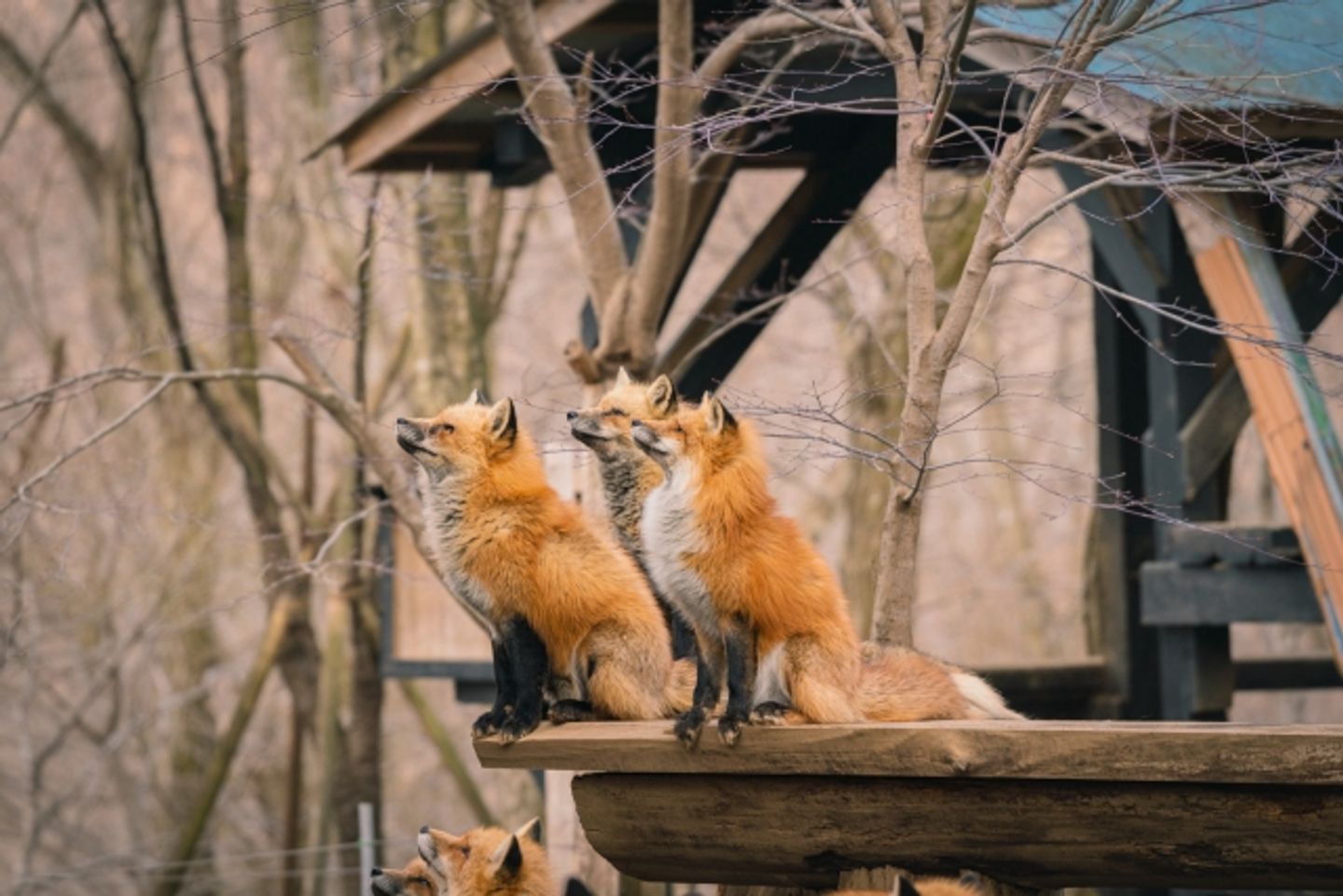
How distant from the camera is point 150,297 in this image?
14.5 m

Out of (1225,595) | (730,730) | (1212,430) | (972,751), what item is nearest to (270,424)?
(1212,430)

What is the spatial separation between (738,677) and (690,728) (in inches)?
6.9

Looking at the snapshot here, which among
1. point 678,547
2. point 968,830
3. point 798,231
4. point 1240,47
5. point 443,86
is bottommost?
point 968,830

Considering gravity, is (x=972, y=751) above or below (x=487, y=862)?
above

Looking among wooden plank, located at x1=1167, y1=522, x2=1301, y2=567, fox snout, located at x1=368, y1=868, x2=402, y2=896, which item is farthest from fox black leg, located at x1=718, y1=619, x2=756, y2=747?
wooden plank, located at x1=1167, y1=522, x2=1301, y2=567

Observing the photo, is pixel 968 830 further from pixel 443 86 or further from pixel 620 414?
pixel 443 86

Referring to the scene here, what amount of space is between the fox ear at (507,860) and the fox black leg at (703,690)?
2.90 ft

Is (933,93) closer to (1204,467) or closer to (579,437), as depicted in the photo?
(579,437)

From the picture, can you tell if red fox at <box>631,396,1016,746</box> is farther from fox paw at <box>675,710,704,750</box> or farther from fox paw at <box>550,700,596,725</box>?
fox paw at <box>550,700,596,725</box>

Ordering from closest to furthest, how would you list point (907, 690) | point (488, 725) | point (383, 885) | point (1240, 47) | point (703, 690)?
point (703, 690), point (907, 690), point (488, 725), point (383, 885), point (1240, 47)

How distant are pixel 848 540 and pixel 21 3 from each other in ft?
30.4

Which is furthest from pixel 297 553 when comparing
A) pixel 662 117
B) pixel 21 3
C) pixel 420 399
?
pixel 21 3

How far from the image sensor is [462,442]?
5.13 meters

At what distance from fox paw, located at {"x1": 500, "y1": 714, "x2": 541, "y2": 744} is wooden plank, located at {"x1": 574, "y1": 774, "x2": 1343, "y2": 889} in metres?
0.23
